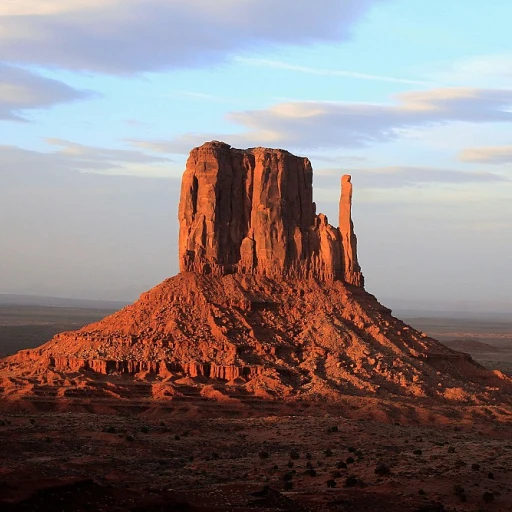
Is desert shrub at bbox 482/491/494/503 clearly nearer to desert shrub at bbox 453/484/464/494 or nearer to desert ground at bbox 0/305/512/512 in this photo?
desert ground at bbox 0/305/512/512

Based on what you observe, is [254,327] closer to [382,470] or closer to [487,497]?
[382,470]

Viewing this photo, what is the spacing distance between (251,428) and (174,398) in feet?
33.0

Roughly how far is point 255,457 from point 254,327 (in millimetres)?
30722

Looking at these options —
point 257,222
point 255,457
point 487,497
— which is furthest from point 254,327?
point 487,497

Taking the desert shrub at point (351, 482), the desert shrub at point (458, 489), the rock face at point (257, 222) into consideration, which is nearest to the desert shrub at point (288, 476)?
the desert shrub at point (351, 482)

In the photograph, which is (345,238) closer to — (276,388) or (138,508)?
A: (276,388)

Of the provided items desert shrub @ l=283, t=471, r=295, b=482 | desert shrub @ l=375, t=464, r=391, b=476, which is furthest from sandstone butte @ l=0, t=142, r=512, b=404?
desert shrub @ l=375, t=464, r=391, b=476

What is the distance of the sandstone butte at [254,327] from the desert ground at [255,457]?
12.5ft

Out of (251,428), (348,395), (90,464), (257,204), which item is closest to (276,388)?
(348,395)

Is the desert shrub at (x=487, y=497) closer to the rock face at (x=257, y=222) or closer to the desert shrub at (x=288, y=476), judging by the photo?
the desert shrub at (x=288, y=476)

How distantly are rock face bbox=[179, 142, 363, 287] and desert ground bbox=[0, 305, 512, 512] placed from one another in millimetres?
16520

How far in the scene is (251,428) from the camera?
75812 millimetres

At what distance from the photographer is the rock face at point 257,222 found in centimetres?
9788

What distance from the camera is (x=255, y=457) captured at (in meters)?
63.1
